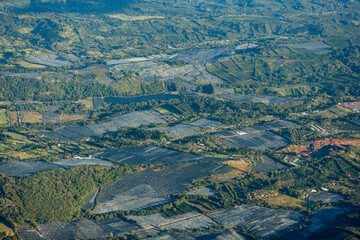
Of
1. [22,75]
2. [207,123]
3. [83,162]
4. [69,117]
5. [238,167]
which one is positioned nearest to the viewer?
[83,162]

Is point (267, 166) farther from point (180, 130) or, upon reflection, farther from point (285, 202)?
point (180, 130)

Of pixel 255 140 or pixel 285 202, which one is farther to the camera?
pixel 255 140

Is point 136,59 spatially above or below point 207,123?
below

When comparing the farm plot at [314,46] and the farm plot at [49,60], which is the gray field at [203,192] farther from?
the farm plot at [314,46]

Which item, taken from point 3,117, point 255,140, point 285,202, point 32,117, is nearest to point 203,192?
point 285,202

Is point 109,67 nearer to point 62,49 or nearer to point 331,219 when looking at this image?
point 62,49

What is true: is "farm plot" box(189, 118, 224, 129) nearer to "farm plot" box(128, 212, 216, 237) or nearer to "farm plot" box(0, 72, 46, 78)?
"farm plot" box(128, 212, 216, 237)

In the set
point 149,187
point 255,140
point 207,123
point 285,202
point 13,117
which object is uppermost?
point 285,202
